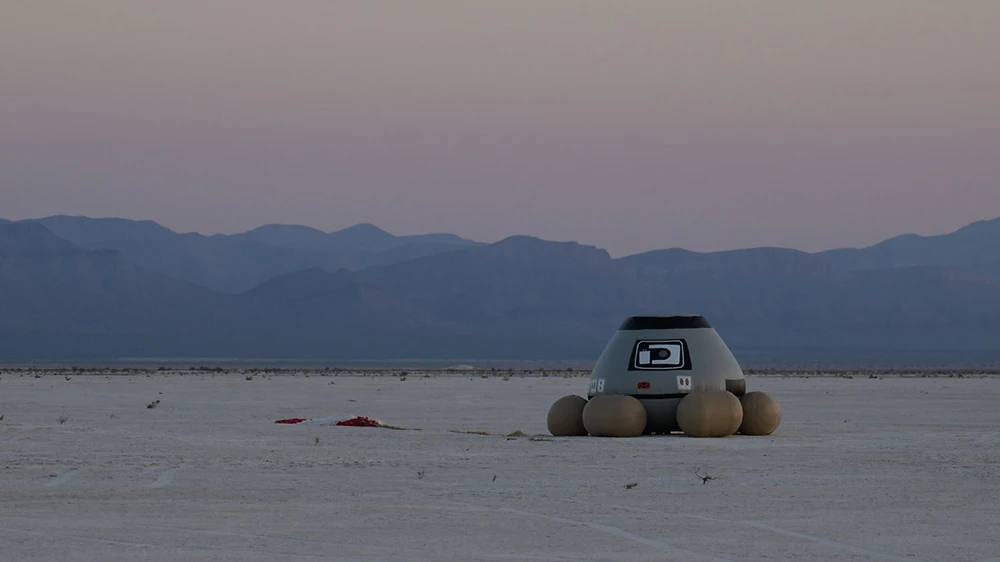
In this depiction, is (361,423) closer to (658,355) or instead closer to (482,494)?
(658,355)

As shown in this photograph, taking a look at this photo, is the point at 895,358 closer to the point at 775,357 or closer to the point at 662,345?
the point at 775,357

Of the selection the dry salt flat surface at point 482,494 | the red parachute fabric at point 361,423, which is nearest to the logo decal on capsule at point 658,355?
the dry salt flat surface at point 482,494

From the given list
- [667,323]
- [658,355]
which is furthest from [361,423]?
[667,323]

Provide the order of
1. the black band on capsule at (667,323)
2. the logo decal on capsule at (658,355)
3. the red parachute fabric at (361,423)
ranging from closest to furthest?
the logo decal on capsule at (658,355)
the black band on capsule at (667,323)
the red parachute fabric at (361,423)

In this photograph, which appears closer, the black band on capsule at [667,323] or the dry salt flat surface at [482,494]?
the dry salt flat surface at [482,494]

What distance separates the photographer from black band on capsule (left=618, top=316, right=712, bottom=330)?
25.8 meters

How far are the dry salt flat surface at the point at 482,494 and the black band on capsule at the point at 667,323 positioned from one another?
1.88 m

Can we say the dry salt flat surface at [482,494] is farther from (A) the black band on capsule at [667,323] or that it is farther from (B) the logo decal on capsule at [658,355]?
(A) the black band on capsule at [667,323]

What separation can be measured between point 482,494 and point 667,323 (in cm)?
896

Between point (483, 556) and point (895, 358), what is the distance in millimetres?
182495

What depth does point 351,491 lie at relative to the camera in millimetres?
17875

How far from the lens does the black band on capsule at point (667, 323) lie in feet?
84.8

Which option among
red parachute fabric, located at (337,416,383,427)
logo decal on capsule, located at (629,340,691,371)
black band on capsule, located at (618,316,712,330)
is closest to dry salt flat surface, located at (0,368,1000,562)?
red parachute fabric, located at (337,416,383,427)

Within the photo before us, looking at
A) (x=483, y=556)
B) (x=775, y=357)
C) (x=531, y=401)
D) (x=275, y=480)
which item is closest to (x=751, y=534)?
(x=483, y=556)
